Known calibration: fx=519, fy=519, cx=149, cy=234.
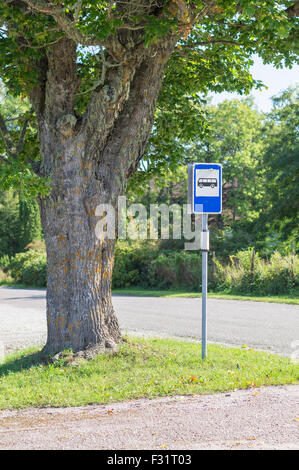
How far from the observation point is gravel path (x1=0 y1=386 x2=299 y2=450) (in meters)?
4.73

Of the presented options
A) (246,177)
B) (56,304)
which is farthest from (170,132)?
(246,177)

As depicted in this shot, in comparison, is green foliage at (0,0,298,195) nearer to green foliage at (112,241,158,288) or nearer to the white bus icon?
the white bus icon

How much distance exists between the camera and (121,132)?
28.6ft

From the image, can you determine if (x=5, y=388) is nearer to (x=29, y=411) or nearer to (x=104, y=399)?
(x=29, y=411)

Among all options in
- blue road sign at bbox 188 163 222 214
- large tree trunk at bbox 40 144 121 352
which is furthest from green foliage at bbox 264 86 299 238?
large tree trunk at bbox 40 144 121 352

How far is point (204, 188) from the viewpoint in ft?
28.3

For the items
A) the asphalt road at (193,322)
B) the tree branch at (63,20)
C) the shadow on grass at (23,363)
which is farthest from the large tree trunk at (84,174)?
the asphalt road at (193,322)

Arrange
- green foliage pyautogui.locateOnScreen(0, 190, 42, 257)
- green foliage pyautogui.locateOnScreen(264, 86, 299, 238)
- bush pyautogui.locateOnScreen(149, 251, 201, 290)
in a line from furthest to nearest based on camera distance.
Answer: green foliage pyautogui.locateOnScreen(0, 190, 42, 257)
bush pyautogui.locateOnScreen(149, 251, 201, 290)
green foliage pyautogui.locateOnScreen(264, 86, 299, 238)

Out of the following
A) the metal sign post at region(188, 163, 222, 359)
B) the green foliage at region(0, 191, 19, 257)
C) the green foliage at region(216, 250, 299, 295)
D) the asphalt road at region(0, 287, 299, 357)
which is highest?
the green foliage at region(0, 191, 19, 257)

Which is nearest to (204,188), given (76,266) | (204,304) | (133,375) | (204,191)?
(204,191)

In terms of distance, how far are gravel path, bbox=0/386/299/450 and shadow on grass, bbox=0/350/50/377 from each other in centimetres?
198

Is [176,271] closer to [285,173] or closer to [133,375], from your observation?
[285,173]

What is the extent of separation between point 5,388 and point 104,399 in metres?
1.56

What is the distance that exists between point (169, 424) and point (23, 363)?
3.88 m
